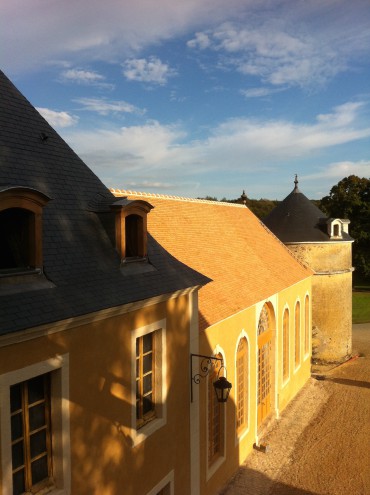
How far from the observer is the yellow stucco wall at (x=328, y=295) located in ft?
83.4

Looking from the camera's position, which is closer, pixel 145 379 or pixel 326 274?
pixel 145 379

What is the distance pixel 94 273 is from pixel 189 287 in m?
2.76

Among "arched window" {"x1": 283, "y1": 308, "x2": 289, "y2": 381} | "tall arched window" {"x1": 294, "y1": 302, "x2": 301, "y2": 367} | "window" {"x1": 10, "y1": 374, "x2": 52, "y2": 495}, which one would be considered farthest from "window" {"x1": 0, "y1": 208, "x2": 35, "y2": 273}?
"tall arched window" {"x1": 294, "y1": 302, "x2": 301, "y2": 367}

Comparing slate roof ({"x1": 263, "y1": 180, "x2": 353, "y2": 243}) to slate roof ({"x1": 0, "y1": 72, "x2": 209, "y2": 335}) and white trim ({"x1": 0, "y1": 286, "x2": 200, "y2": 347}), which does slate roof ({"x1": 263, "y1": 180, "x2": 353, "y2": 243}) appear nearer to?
slate roof ({"x1": 0, "y1": 72, "x2": 209, "y2": 335})

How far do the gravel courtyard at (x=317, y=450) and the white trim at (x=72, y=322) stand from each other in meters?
7.55

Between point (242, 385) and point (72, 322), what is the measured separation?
9580 mm

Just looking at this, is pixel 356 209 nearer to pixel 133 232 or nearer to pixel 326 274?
pixel 326 274

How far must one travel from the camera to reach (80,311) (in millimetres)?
6590

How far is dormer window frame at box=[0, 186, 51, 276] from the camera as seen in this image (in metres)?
6.13

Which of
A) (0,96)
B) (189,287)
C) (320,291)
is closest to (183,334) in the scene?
(189,287)

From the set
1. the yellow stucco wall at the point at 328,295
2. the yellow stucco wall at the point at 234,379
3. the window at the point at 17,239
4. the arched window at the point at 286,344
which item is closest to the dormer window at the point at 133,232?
the window at the point at 17,239

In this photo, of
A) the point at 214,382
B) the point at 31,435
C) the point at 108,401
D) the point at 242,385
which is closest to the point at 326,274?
the point at 242,385

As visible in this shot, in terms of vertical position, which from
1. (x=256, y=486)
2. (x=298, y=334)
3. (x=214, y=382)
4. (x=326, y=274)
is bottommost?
(x=256, y=486)

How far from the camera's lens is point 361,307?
4216cm
